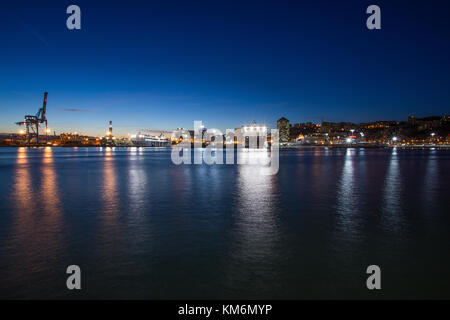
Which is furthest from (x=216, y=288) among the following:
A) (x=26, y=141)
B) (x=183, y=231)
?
(x=26, y=141)

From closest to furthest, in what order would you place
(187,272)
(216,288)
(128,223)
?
(216,288) → (187,272) → (128,223)

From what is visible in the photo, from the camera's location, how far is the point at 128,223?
8.89 metres

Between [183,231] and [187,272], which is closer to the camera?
[187,272]

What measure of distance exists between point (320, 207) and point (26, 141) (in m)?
186

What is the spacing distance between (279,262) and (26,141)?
7443 inches

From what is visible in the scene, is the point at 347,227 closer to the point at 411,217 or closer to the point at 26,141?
the point at 411,217

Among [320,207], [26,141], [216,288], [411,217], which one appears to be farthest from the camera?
[26,141]

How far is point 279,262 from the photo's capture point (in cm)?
587

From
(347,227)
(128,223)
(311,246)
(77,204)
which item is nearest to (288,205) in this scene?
(347,227)

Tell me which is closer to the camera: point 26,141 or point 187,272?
point 187,272

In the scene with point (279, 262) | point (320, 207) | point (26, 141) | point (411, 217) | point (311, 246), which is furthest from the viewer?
point (26, 141)

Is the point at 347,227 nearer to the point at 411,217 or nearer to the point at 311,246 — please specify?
the point at 311,246

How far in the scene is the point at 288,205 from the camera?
11695 mm

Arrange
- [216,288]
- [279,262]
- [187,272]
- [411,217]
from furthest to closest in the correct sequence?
[411,217]
[279,262]
[187,272]
[216,288]
